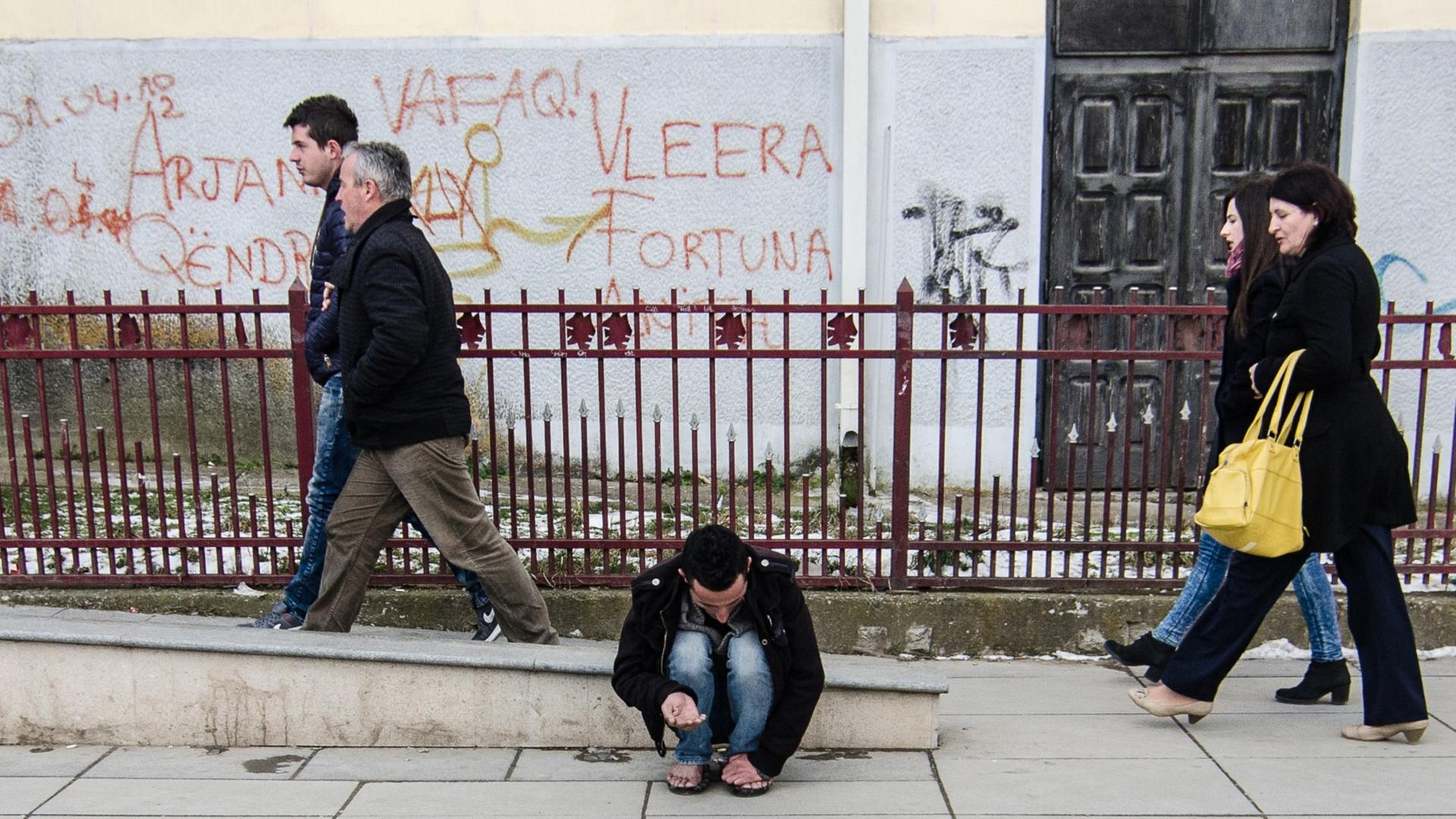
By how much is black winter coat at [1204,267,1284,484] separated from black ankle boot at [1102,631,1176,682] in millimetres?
657

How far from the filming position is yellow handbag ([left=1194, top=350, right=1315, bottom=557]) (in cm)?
355

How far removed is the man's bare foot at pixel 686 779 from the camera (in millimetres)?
3531

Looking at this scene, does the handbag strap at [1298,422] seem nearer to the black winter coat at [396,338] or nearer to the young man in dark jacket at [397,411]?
the young man in dark jacket at [397,411]

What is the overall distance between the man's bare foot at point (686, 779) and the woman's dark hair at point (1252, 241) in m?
2.13

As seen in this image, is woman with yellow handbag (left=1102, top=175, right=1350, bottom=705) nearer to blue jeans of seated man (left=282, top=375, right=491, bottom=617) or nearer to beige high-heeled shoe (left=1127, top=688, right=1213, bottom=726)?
beige high-heeled shoe (left=1127, top=688, right=1213, bottom=726)

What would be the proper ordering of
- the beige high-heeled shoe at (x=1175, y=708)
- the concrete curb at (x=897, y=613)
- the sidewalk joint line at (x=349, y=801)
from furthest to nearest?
1. the concrete curb at (x=897, y=613)
2. the beige high-heeled shoe at (x=1175, y=708)
3. the sidewalk joint line at (x=349, y=801)

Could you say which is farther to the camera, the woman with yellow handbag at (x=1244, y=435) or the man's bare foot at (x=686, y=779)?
the woman with yellow handbag at (x=1244, y=435)

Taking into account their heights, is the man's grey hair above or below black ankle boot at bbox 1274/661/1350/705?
above

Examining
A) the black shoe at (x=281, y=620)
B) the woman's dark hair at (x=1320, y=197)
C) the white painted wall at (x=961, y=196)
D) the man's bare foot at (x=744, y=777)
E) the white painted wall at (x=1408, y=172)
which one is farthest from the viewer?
the white painted wall at (x=961, y=196)

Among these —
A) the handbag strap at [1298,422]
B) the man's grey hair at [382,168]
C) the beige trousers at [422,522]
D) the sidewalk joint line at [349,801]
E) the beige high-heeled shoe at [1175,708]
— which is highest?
the man's grey hair at [382,168]

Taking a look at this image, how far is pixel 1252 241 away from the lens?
3.84 metres

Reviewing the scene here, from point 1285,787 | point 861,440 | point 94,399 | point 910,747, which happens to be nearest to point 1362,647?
point 1285,787

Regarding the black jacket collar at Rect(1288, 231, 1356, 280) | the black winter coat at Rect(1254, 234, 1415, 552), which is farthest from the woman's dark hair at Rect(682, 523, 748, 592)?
the black jacket collar at Rect(1288, 231, 1356, 280)

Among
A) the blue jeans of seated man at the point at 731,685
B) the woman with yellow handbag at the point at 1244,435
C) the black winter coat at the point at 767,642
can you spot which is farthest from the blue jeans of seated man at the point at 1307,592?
the blue jeans of seated man at the point at 731,685
